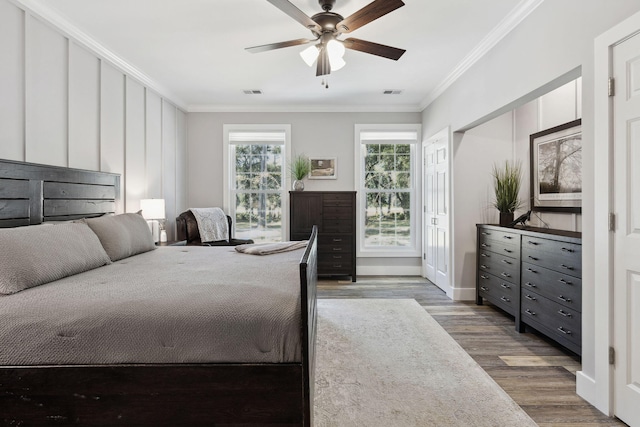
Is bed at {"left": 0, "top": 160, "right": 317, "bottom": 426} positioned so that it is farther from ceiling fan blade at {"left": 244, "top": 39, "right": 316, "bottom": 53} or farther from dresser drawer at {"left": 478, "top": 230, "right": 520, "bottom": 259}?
dresser drawer at {"left": 478, "top": 230, "right": 520, "bottom": 259}

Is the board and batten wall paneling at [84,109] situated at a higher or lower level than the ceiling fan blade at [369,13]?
lower

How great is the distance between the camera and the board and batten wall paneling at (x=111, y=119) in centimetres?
344

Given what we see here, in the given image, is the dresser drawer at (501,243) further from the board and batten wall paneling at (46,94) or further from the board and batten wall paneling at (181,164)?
the board and batten wall paneling at (181,164)

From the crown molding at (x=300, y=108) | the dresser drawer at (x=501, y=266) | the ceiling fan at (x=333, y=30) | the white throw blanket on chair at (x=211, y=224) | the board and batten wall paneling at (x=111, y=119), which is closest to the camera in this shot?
the ceiling fan at (x=333, y=30)

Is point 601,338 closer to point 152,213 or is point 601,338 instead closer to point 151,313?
point 151,313

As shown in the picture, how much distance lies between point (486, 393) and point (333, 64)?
8.18 ft

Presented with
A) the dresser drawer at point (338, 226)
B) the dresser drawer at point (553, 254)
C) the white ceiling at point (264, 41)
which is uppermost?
the white ceiling at point (264, 41)

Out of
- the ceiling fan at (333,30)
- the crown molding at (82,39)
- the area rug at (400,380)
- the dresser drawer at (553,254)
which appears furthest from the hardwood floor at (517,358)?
the crown molding at (82,39)

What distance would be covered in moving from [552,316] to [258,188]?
4192mm

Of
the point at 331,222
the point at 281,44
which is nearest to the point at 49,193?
the point at 281,44

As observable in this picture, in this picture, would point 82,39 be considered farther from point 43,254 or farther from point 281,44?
point 43,254

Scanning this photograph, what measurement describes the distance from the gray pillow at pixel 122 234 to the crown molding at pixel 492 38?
350 centimetres

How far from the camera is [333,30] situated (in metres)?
2.58

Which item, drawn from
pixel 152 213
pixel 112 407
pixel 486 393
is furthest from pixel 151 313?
pixel 152 213
